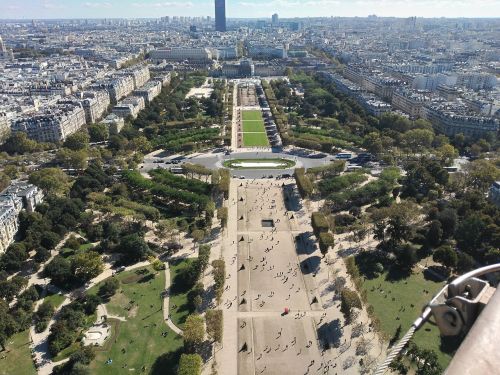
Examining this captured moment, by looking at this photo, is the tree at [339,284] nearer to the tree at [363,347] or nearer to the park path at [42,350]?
the tree at [363,347]

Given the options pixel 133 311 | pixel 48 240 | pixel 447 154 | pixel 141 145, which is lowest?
pixel 133 311

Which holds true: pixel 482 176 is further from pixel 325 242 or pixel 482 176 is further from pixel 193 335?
pixel 193 335

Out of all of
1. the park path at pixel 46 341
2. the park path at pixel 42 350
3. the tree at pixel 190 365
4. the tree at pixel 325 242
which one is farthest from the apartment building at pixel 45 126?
the tree at pixel 190 365

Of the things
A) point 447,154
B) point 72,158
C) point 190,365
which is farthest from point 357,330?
point 72,158

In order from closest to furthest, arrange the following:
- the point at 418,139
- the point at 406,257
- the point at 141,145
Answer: the point at 406,257 < the point at 141,145 < the point at 418,139

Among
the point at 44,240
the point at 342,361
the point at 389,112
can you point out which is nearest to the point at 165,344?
the point at 342,361

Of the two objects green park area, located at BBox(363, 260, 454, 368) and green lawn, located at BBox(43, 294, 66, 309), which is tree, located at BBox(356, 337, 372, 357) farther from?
green lawn, located at BBox(43, 294, 66, 309)
